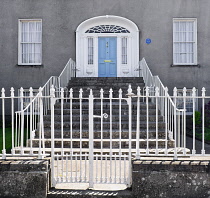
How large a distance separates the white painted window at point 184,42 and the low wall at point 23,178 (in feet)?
32.9

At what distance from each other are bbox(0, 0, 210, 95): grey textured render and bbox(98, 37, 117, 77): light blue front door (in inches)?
47.7

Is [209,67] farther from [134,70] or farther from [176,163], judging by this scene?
[176,163]

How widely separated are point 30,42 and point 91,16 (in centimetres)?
318

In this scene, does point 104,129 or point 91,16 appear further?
point 91,16

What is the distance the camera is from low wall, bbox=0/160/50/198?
495 centimetres

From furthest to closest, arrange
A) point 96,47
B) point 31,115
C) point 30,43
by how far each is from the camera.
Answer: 1. point 30,43
2. point 96,47
3. point 31,115

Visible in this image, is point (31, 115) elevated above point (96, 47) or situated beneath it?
situated beneath

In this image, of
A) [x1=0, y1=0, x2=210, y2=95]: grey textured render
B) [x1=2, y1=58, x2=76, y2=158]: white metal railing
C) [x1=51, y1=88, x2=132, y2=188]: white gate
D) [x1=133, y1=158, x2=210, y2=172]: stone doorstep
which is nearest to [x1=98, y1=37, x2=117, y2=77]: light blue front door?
[x1=0, y1=0, x2=210, y2=95]: grey textured render

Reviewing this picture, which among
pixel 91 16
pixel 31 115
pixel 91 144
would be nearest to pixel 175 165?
pixel 91 144

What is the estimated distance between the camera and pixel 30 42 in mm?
13523

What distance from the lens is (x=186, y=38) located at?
44.5 ft

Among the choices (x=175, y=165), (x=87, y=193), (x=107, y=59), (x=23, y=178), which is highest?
(x=107, y=59)

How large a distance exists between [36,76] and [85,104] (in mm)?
4763

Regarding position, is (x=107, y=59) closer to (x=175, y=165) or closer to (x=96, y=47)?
(x=96, y=47)
